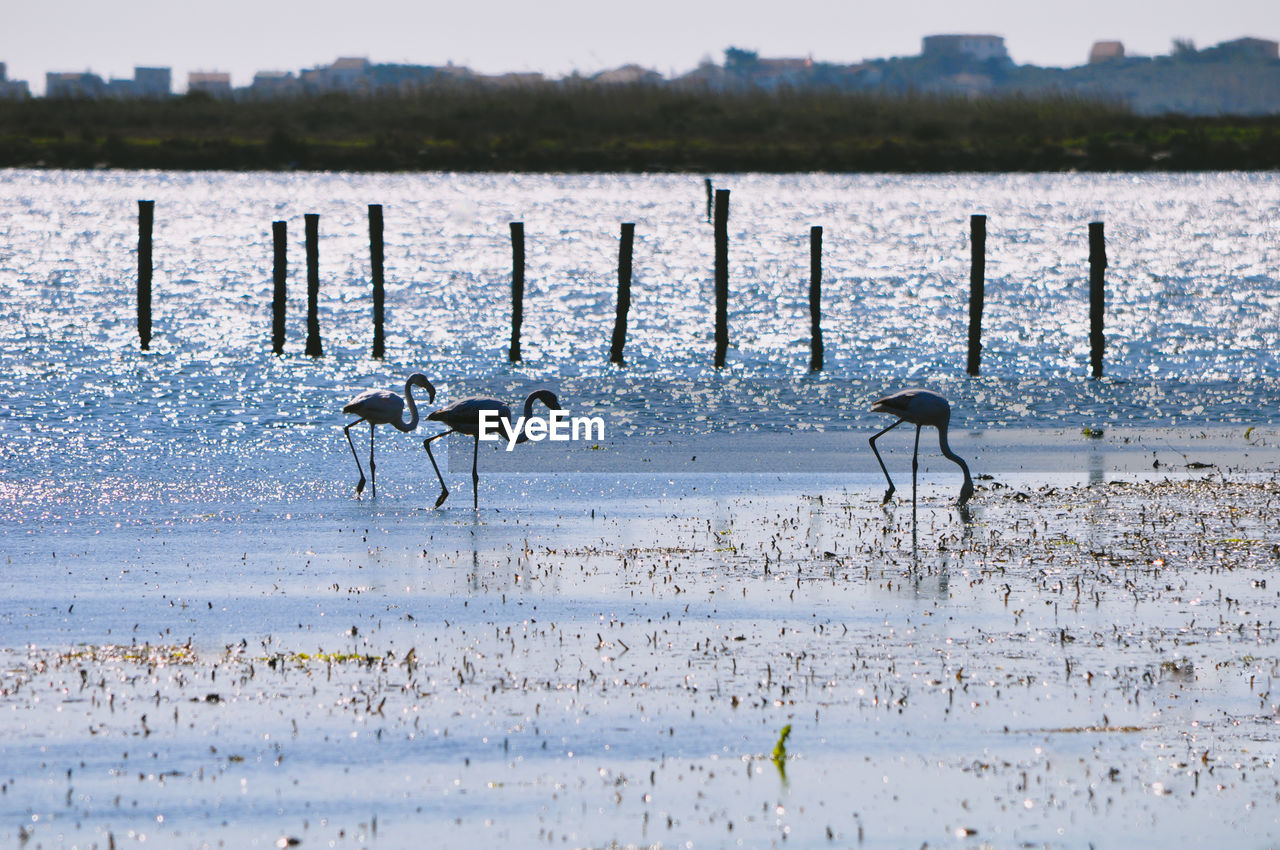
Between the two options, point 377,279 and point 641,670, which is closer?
point 641,670

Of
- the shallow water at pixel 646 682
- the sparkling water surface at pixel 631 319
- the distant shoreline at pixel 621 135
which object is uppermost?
the distant shoreline at pixel 621 135

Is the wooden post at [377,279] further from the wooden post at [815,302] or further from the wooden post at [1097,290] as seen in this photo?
the wooden post at [1097,290]

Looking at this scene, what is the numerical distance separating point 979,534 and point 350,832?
7.10m

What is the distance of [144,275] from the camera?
31.0 meters

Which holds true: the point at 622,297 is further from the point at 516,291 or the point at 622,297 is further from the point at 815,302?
the point at 815,302

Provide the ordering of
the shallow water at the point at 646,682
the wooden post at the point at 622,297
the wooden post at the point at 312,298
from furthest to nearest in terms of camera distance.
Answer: the wooden post at the point at 312,298, the wooden post at the point at 622,297, the shallow water at the point at 646,682

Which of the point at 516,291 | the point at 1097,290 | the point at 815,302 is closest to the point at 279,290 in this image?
the point at 516,291

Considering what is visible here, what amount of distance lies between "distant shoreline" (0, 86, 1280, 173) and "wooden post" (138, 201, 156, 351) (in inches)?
2141

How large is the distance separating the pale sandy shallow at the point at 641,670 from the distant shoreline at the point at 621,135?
73.3 meters

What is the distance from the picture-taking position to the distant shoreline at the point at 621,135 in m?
86.2

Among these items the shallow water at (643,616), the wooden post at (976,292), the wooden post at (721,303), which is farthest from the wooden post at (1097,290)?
the wooden post at (721,303)

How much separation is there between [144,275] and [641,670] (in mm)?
24515

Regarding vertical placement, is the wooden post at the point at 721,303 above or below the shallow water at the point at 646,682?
above

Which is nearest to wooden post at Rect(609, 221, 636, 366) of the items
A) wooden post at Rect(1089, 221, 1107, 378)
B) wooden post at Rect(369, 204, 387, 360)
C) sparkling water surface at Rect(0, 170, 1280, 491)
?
sparkling water surface at Rect(0, 170, 1280, 491)
